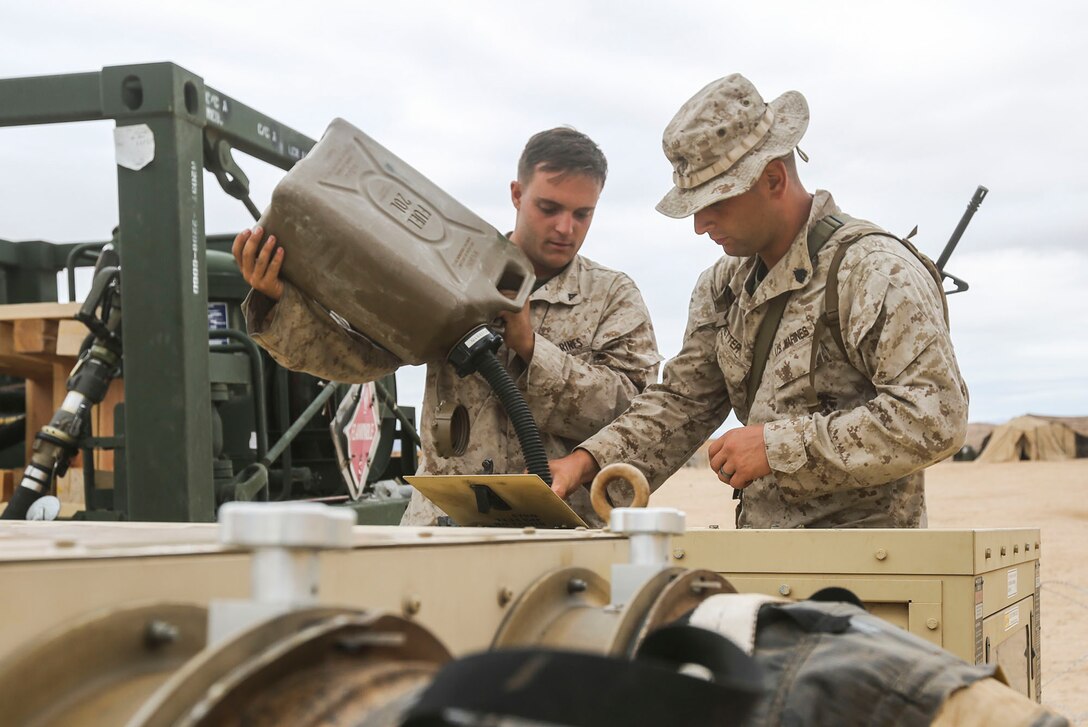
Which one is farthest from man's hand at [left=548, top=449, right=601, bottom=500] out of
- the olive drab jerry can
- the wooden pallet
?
the wooden pallet

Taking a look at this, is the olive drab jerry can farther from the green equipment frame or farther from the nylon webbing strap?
the green equipment frame

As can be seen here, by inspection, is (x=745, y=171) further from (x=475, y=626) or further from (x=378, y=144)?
(x=475, y=626)

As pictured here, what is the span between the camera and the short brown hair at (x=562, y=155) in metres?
2.78

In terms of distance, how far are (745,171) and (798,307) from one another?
1.01 feet

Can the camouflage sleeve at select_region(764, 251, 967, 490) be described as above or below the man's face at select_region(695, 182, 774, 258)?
below

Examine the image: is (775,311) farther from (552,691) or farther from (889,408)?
(552,691)

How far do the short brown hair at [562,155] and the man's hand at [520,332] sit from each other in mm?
388

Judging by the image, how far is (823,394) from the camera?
2490 millimetres

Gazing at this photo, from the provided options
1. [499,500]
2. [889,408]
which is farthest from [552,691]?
[889,408]

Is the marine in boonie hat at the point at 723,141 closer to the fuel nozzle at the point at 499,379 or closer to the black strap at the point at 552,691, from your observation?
the fuel nozzle at the point at 499,379

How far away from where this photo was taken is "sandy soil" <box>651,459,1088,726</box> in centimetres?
595

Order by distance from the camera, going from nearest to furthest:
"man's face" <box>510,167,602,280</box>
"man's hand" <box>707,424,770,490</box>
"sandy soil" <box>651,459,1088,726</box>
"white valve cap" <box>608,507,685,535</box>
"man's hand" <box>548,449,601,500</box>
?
1. "white valve cap" <box>608,507,685,535</box>
2. "man's hand" <box>707,424,770,490</box>
3. "man's hand" <box>548,449,601,500</box>
4. "man's face" <box>510,167,602,280</box>
5. "sandy soil" <box>651,459,1088,726</box>

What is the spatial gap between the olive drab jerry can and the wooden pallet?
6.96 feet

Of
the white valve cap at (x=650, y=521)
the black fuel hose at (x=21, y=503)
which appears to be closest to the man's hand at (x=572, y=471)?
the white valve cap at (x=650, y=521)
